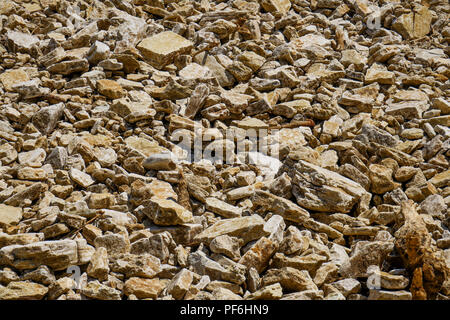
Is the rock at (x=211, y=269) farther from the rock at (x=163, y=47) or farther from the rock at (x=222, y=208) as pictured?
the rock at (x=163, y=47)

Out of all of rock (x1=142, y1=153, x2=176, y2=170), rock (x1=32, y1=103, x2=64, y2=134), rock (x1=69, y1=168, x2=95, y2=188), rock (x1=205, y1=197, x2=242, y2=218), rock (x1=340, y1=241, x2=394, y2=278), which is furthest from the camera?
rock (x1=32, y1=103, x2=64, y2=134)

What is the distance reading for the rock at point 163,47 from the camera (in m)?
6.04

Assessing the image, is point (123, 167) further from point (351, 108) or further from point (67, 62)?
point (351, 108)

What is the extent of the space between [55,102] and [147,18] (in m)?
2.50

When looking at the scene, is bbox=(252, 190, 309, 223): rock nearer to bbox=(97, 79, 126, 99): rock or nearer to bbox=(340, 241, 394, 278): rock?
bbox=(340, 241, 394, 278): rock

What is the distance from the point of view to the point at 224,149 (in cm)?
482

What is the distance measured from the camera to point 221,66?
6.10 m

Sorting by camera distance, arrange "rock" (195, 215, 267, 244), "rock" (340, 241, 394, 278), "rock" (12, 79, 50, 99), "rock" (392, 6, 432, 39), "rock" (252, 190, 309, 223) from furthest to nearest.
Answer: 1. "rock" (392, 6, 432, 39)
2. "rock" (12, 79, 50, 99)
3. "rock" (252, 190, 309, 223)
4. "rock" (195, 215, 267, 244)
5. "rock" (340, 241, 394, 278)

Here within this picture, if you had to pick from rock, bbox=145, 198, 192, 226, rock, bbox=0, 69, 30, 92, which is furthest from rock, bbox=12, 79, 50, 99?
rock, bbox=145, 198, 192, 226

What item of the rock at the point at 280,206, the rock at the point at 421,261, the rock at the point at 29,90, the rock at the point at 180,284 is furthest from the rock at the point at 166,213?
the rock at the point at 29,90

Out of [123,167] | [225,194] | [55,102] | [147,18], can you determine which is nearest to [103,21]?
[147,18]

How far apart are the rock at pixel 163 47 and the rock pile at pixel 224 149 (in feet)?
0.07

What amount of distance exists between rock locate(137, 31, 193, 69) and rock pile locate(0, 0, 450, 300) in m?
0.02

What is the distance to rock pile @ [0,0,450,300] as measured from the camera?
3.32 meters
